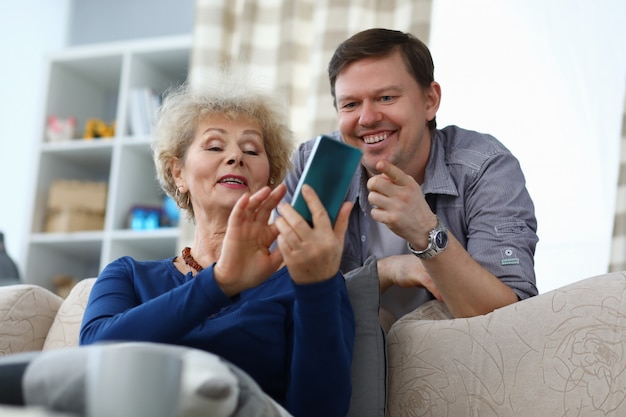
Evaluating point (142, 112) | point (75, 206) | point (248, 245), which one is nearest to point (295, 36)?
point (142, 112)

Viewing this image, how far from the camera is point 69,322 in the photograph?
1.90 m

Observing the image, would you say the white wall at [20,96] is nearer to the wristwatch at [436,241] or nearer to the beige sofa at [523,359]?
the wristwatch at [436,241]

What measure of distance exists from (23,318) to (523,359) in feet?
A: 3.73

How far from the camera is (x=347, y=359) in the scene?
140 centimetres

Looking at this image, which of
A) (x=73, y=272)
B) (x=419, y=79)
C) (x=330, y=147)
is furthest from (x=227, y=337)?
(x=73, y=272)

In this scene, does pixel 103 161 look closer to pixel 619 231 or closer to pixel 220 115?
pixel 619 231

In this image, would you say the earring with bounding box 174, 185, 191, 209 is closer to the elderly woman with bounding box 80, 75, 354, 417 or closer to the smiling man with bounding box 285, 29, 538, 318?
the elderly woman with bounding box 80, 75, 354, 417

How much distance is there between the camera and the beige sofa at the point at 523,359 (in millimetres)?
1391

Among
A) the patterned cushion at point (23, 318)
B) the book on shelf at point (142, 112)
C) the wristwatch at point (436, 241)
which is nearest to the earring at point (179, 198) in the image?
the patterned cushion at point (23, 318)

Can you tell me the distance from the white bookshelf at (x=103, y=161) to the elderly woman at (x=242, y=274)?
2072 mm

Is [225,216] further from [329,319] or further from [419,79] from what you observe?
[419,79]

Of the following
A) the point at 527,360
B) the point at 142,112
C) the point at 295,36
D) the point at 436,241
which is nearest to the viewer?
the point at 527,360

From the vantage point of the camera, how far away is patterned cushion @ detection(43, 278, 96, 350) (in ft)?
6.14

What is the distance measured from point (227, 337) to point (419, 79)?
0.97 m
